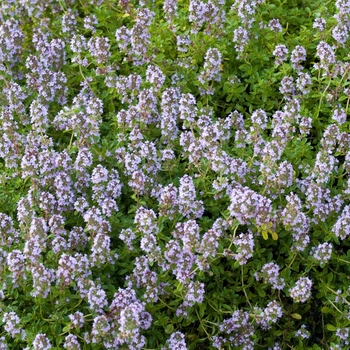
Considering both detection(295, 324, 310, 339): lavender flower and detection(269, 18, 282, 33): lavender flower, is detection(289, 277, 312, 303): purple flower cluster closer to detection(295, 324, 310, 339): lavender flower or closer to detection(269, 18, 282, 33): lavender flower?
detection(295, 324, 310, 339): lavender flower

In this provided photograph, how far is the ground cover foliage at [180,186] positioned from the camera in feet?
12.4

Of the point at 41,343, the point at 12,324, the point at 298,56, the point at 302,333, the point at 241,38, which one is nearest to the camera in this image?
the point at 41,343

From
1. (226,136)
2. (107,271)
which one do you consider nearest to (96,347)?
(107,271)

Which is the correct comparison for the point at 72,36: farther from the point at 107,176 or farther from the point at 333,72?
the point at 333,72

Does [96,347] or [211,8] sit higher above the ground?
[211,8]

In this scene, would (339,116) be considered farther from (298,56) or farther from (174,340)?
(174,340)

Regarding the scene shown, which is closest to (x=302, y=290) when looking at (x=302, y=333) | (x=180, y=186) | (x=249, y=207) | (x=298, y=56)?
(x=302, y=333)

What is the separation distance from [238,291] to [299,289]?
0.46 metres

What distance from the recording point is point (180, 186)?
4062mm

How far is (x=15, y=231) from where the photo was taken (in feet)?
13.6

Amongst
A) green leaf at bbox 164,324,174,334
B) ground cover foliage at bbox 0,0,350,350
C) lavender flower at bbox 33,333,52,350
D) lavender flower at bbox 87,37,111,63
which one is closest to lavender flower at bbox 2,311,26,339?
ground cover foliage at bbox 0,0,350,350

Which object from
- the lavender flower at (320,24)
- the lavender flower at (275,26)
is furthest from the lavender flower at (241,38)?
the lavender flower at (320,24)

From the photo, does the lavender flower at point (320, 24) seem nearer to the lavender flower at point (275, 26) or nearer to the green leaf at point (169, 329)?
the lavender flower at point (275, 26)

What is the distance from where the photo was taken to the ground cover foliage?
3.78m
